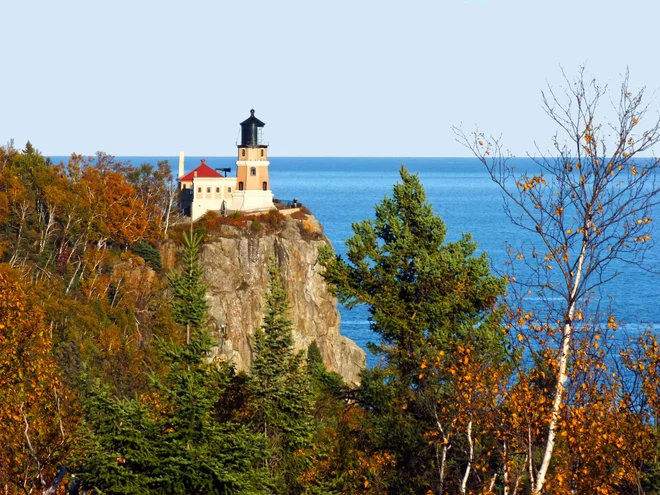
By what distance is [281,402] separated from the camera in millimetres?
24453

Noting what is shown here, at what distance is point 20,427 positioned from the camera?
73.3ft

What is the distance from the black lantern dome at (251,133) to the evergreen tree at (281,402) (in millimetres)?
73770

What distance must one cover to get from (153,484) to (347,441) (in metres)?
8.47

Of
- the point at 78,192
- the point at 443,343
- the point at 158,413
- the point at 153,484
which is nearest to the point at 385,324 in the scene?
the point at 443,343

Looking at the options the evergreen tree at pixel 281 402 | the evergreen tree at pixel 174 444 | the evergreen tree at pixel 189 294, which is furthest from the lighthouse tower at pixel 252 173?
the evergreen tree at pixel 174 444

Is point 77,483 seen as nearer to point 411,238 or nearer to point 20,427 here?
point 20,427

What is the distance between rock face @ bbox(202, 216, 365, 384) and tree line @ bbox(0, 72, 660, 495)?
1969 inches

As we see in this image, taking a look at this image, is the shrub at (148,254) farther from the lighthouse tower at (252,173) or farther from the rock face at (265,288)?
the lighthouse tower at (252,173)

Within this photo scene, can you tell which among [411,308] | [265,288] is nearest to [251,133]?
[265,288]

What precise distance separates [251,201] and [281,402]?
2792 inches

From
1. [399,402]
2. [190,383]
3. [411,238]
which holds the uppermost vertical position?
[411,238]

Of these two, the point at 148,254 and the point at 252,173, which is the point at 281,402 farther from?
the point at 252,173

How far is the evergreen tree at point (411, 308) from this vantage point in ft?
81.9

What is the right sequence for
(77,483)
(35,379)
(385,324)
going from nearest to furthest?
(77,483), (35,379), (385,324)
